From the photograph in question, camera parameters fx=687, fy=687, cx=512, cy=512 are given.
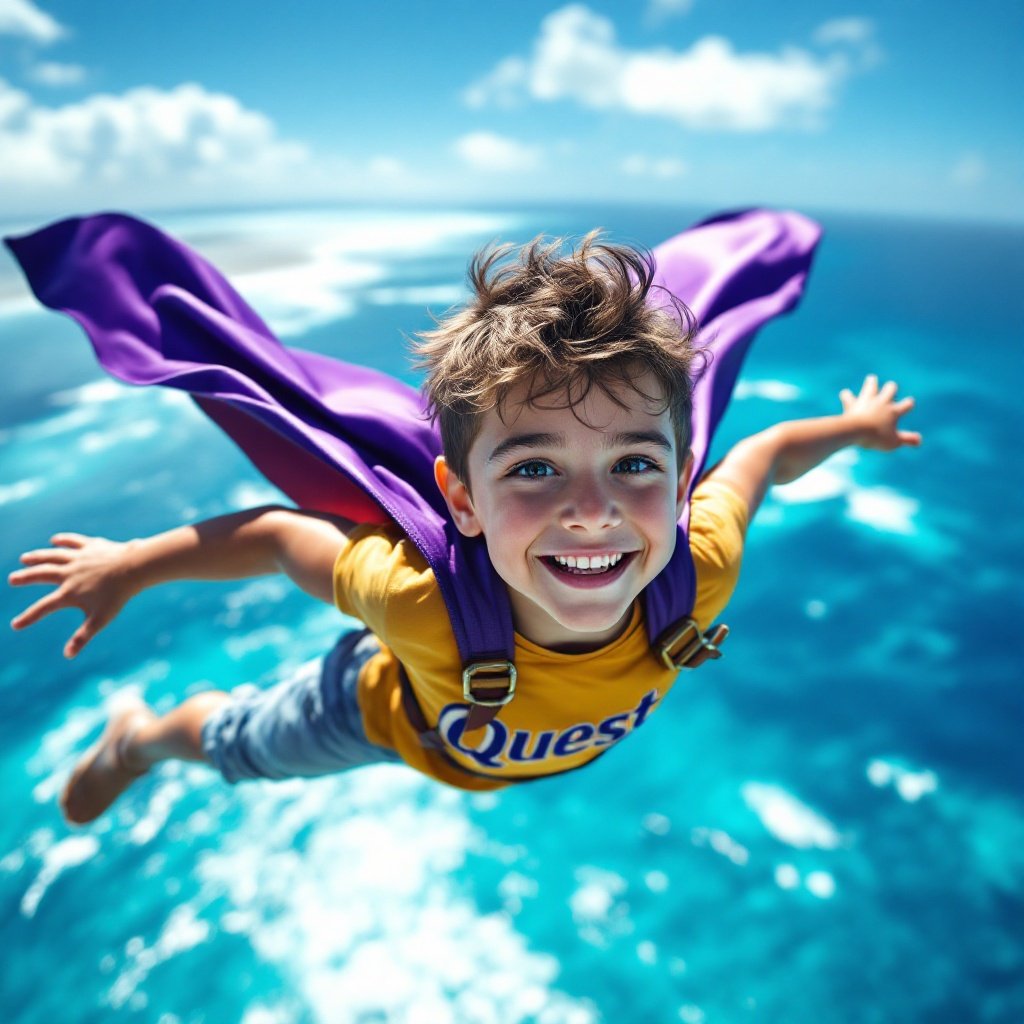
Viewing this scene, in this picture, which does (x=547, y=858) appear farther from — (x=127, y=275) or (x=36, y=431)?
(x=36, y=431)

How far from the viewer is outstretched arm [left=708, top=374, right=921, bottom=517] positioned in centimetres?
138

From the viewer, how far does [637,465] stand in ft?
2.89

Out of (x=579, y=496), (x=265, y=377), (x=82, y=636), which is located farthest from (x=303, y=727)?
(x=579, y=496)

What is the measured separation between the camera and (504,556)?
35.4 inches

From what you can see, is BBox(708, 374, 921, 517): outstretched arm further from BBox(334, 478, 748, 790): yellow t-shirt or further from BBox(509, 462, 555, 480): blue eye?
BBox(509, 462, 555, 480): blue eye

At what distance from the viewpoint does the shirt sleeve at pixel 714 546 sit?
1.16 meters

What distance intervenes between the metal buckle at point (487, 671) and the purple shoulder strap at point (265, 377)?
7.8 inches

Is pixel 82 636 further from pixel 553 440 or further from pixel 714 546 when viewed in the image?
pixel 714 546

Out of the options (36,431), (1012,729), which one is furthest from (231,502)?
(1012,729)

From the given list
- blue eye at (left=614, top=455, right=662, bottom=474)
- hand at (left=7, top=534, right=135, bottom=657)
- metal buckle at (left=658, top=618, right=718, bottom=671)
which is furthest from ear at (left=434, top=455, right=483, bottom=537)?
hand at (left=7, top=534, right=135, bottom=657)

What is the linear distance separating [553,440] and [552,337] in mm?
140

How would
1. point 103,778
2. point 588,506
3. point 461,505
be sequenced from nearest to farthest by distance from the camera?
1. point 588,506
2. point 461,505
3. point 103,778

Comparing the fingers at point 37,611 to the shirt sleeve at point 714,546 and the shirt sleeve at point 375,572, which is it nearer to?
the shirt sleeve at point 375,572

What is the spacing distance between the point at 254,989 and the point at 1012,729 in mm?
3169
